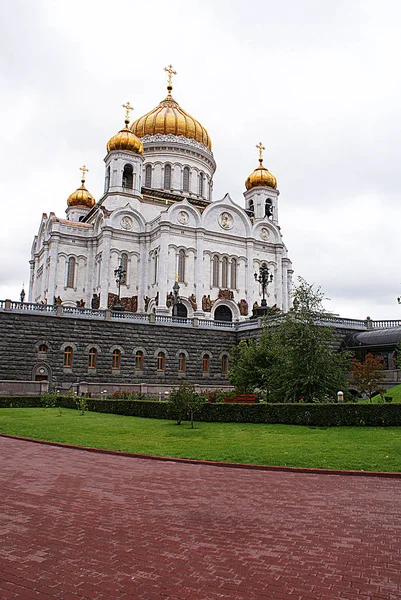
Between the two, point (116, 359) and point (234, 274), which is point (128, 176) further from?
point (116, 359)

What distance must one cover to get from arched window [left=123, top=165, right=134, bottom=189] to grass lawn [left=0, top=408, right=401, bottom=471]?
3832cm

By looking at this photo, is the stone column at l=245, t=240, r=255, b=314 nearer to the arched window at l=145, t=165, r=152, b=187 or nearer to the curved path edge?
the arched window at l=145, t=165, r=152, b=187

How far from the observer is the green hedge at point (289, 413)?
1900cm

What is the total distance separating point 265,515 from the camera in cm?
838

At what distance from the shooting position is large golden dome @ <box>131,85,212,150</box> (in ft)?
206

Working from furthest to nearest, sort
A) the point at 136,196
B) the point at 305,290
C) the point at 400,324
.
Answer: the point at 136,196 → the point at 400,324 → the point at 305,290

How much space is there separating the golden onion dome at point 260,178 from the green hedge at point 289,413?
45.0 meters

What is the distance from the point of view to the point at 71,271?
5512 centimetres

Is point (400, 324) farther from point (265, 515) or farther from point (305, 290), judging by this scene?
point (265, 515)

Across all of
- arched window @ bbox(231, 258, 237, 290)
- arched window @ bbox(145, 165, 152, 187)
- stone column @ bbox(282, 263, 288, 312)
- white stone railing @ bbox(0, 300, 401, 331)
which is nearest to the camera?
white stone railing @ bbox(0, 300, 401, 331)

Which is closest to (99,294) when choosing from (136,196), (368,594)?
(136,196)

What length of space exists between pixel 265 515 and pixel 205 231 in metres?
46.9

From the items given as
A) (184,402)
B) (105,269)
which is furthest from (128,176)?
(184,402)

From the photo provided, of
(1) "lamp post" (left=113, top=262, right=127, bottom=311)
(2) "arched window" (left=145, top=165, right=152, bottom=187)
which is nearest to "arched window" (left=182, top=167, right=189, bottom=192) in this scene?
(2) "arched window" (left=145, top=165, right=152, bottom=187)
